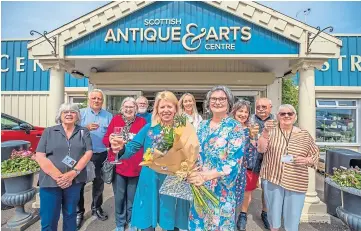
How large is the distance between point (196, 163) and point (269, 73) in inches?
182

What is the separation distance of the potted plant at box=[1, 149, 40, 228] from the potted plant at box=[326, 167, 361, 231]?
396cm

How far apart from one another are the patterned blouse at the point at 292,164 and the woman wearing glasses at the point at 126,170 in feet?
4.94

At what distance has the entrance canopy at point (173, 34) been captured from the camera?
3863 millimetres

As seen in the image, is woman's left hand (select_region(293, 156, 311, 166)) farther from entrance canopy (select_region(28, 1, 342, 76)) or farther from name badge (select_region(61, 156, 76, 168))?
name badge (select_region(61, 156, 76, 168))

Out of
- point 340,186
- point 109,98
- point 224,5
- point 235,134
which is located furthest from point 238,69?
point 235,134

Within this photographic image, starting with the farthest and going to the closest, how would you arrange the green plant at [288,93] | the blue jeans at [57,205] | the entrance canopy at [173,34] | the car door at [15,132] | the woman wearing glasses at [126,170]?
the green plant at [288,93]
the car door at [15,132]
the entrance canopy at [173,34]
the woman wearing glasses at [126,170]
the blue jeans at [57,205]

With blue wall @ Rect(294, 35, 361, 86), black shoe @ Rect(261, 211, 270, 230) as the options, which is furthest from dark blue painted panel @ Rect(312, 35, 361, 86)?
black shoe @ Rect(261, 211, 270, 230)

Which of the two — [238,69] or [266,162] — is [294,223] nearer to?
[266,162]

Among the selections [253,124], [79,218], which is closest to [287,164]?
[253,124]

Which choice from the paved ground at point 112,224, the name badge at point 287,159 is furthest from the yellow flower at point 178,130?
the paved ground at point 112,224

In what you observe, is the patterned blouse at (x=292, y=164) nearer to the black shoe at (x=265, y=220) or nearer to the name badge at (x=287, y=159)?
the name badge at (x=287, y=159)

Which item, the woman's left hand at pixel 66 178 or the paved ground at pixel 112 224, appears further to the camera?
the paved ground at pixel 112 224

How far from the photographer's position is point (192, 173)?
1.70 meters

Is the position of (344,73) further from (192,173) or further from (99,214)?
(99,214)
